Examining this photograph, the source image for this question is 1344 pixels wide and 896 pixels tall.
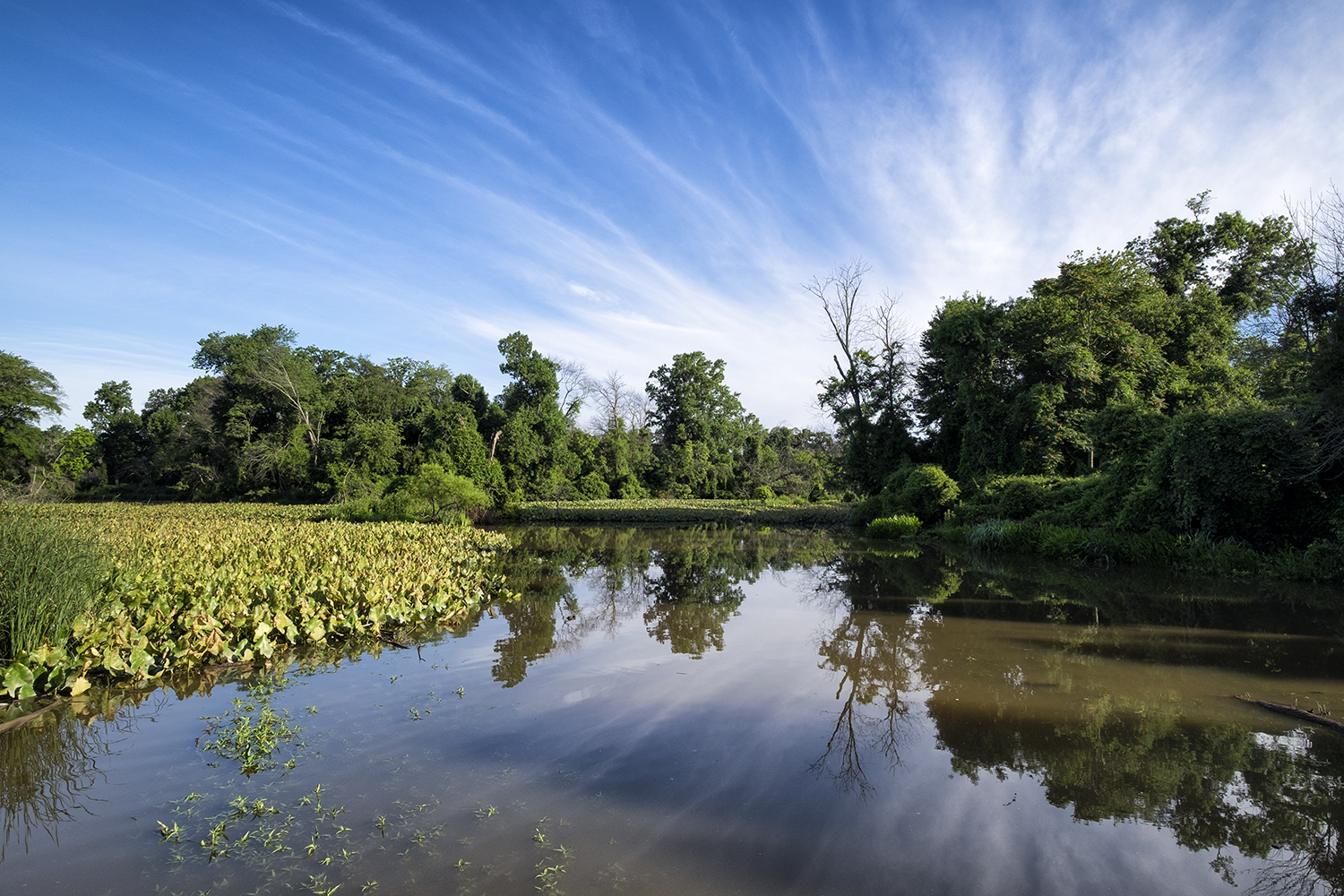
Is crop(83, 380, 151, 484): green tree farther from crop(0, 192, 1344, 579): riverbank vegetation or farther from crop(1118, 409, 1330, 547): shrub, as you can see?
crop(1118, 409, 1330, 547): shrub

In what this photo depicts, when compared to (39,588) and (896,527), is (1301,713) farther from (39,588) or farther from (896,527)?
(896,527)

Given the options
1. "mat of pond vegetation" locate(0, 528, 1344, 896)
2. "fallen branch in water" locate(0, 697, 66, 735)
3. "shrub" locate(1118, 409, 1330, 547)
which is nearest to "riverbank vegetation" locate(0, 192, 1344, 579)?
"shrub" locate(1118, 409, 1330, 547)

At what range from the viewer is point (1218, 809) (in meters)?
3.51

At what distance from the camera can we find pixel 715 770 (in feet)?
13.3

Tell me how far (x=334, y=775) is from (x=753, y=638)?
497 centimetres

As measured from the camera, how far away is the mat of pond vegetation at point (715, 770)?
117 inches

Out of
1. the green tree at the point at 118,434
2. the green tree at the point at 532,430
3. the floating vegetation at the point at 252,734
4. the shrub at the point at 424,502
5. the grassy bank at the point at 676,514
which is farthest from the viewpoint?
the green tree at the point at 118,434

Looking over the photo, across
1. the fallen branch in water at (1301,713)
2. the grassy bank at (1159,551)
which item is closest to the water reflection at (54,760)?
the fallen branch in water at (1301,713)

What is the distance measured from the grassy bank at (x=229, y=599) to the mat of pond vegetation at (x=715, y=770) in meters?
0.42

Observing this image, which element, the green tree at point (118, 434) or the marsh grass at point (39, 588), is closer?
the marsh grass at point (39, 588)

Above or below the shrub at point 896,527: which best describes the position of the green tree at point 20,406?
above

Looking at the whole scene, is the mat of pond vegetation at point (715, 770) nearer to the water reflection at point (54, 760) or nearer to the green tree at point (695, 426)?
the water reflection at point (54, 760)

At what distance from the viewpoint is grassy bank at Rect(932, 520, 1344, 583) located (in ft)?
34.1

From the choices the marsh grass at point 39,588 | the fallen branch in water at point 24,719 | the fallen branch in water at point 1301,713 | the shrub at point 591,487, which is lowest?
the fallen branch in water at point 24,719
